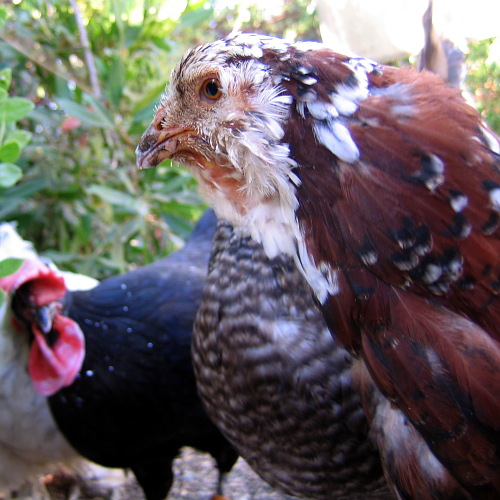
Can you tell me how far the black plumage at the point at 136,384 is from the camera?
1.69 m

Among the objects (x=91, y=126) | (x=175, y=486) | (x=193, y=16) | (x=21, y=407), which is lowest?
(x=175, y=486)

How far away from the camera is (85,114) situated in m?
2.11

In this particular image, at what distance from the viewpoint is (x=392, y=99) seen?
71 centimetres

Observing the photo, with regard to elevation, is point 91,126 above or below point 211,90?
below

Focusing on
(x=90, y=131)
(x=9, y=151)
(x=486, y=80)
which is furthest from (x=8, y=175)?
(x=486, y=80)

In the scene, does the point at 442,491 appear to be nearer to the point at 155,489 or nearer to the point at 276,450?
the point at 276,450

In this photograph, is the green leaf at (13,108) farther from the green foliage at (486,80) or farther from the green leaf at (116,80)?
the green foliage at (486,80)

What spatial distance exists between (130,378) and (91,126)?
111 cm

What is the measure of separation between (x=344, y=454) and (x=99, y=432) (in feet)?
2.91

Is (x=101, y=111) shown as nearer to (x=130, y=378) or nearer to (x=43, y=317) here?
(x=43, y=317)

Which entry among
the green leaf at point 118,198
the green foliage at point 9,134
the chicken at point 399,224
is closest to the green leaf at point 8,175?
the green foliage at point 9,134

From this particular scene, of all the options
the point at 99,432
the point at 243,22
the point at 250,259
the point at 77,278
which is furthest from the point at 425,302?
the point at 243,22

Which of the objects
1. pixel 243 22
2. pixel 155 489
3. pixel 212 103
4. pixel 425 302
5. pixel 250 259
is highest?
pixel 212 103

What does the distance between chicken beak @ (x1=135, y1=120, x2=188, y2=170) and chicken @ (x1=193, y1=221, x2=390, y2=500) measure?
1.12ft
